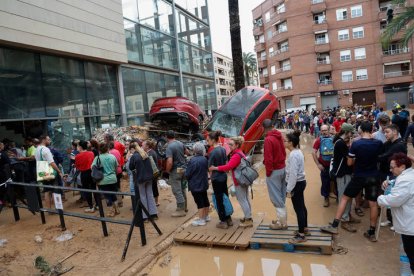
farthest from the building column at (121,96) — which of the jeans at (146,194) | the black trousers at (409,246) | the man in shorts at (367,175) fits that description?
the black trousers at (409,246)

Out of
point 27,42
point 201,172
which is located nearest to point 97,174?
point 201,172

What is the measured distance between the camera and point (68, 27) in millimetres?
12086

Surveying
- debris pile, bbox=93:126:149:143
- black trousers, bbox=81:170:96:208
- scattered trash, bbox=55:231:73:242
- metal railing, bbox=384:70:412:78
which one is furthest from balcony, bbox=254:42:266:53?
scattered trash, bbox=55:231:73:242

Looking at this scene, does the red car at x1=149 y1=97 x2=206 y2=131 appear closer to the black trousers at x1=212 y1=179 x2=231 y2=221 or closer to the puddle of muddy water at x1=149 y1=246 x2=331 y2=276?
the black trousers at x1=212 y1=179 x2=231 y2=221

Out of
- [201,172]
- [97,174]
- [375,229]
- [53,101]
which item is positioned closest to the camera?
[375,229]

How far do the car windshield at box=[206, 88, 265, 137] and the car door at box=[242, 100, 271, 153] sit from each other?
0.21m

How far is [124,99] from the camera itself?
52.6 ft

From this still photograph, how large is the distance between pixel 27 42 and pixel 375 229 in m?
11.2

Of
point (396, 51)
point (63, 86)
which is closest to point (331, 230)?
point (63, 86)

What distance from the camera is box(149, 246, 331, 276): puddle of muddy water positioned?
4.44 metres

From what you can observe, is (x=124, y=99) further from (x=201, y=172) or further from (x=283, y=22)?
(x=283, y=22)

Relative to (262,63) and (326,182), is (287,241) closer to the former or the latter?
(326,182)

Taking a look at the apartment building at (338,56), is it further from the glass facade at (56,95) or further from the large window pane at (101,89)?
the glass facade at (56,95)

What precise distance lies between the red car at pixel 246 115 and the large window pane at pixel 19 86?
6301 millimetres
